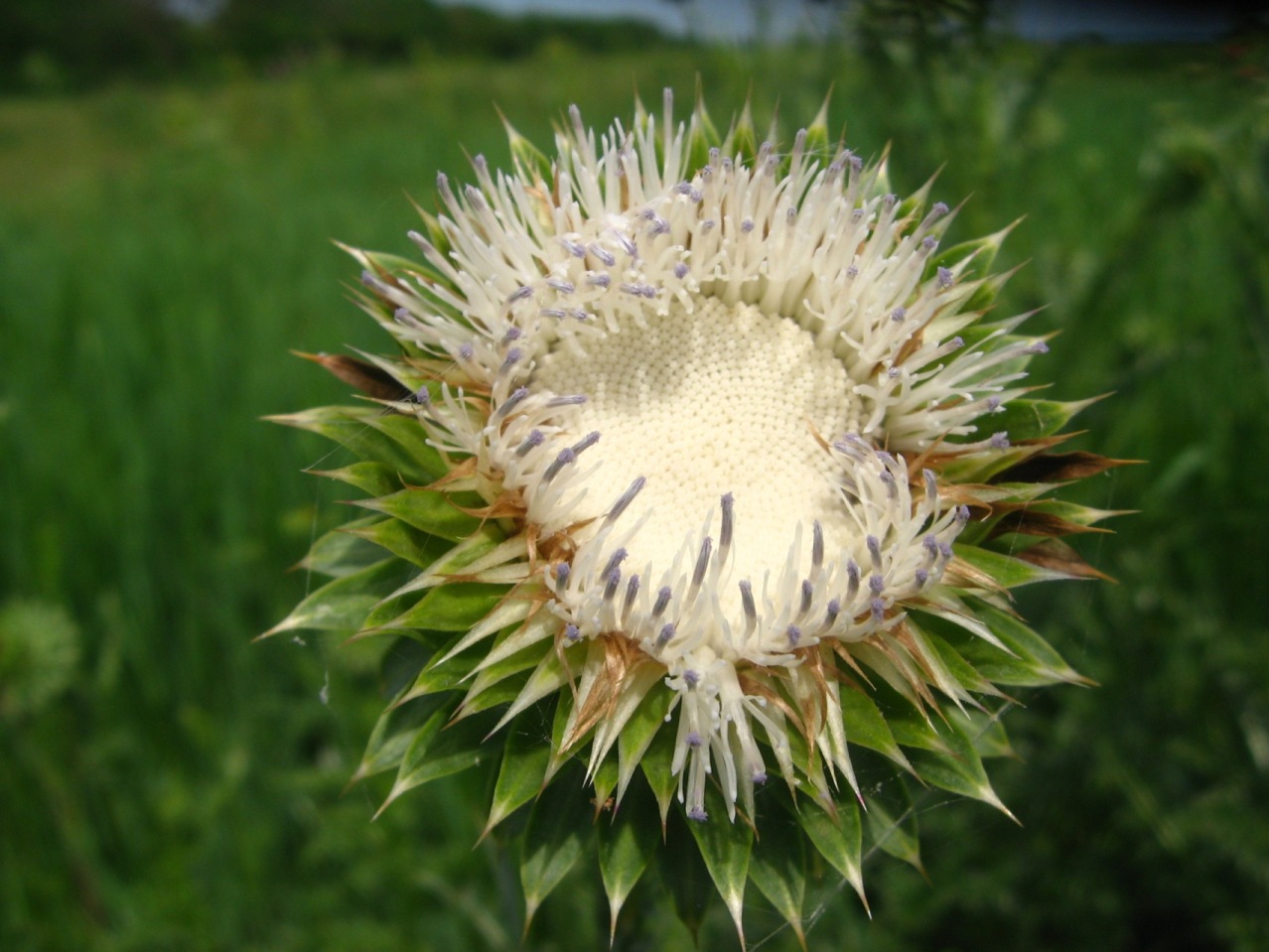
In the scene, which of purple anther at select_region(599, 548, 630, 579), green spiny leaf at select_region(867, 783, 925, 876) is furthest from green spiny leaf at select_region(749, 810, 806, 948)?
purple anther at select_region(599, 548, 630, 579)

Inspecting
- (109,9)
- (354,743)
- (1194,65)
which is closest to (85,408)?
(354,743)

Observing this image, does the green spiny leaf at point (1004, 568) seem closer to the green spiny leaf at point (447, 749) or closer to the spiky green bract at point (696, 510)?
the spiky green bract at point (696, 510)

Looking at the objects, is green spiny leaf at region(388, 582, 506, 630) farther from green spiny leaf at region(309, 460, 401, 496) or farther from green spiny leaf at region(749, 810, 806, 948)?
green spiny leaf at region(749, 810, 806, 948)

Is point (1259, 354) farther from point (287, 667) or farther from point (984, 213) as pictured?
point (287, 667)

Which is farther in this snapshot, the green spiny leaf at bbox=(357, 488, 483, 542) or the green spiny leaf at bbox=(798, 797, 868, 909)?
the green spiny leaf at bbox=(357, 488, 483, 542)

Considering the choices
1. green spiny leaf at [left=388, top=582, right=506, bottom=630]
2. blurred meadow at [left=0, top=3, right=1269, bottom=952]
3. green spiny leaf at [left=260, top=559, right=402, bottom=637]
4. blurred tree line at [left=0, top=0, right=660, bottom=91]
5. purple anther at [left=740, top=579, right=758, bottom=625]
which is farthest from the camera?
blurred tree line at [left=0, top=0, right=660, bottom=91]
